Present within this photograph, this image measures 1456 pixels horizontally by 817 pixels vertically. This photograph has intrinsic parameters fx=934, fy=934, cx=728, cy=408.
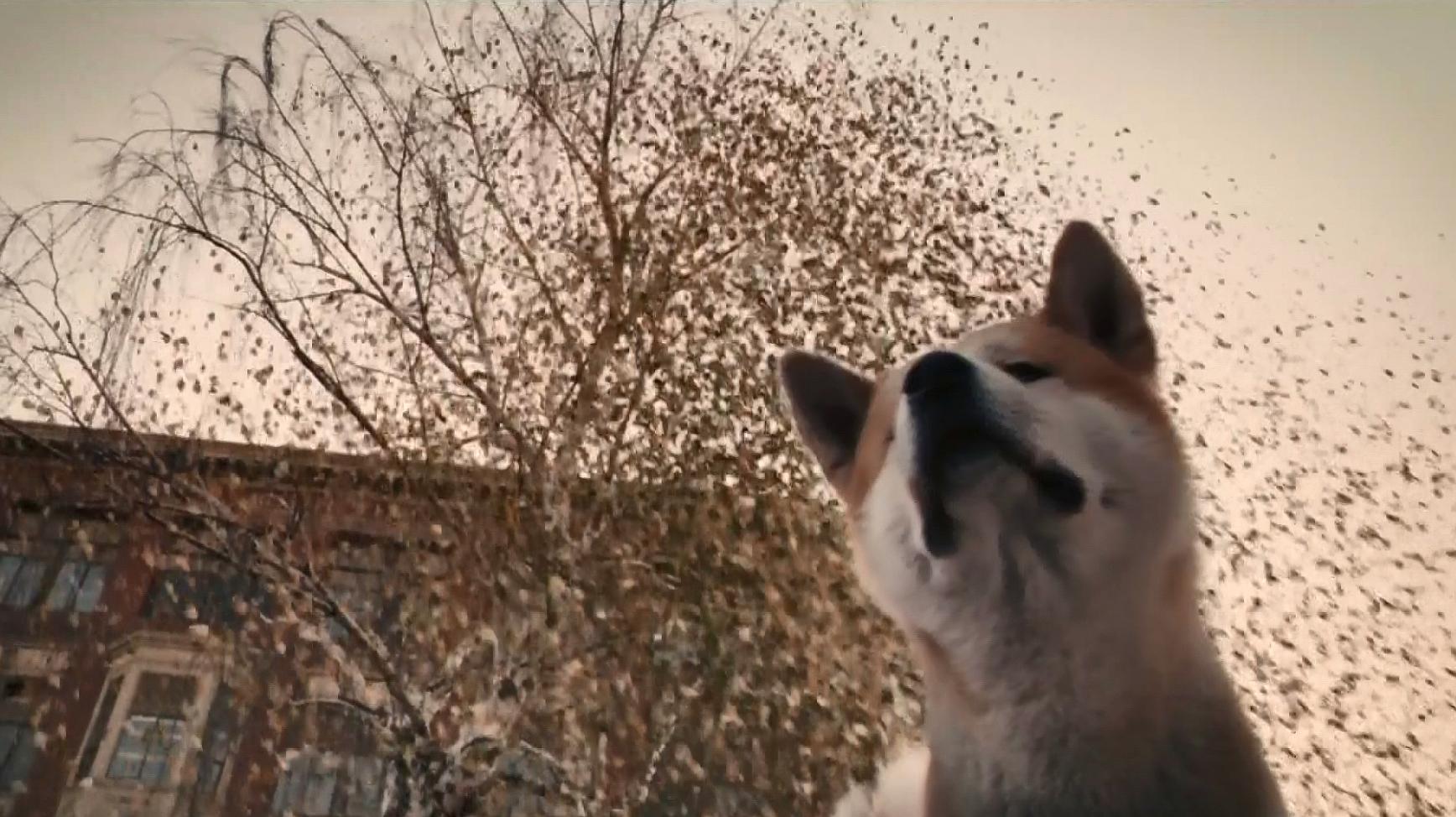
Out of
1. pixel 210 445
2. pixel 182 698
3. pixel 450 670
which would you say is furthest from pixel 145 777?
pixel 450 670

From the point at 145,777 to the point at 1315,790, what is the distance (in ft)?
8.76

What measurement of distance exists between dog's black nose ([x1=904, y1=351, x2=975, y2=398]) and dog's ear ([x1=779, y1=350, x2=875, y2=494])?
0.21 m

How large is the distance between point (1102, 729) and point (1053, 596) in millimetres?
98

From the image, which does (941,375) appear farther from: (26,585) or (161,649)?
(26,585)

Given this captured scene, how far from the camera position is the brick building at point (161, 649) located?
A: 2.26m

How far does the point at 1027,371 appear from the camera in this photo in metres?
0.78

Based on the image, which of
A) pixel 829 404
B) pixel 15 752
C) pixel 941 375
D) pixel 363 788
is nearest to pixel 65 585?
pixel 15 752

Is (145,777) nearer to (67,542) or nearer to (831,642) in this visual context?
(67,542)

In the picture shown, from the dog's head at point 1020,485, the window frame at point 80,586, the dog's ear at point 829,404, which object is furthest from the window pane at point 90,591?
the dog's head at point 1020,485

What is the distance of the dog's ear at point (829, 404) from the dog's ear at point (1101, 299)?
0.66 ft

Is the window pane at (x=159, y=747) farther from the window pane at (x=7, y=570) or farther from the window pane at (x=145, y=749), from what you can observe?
the window pane at (x=7, y=570)

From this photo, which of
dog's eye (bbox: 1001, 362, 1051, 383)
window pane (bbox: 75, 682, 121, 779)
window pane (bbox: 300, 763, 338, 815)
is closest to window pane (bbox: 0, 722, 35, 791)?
window pane (bbox: 75, 682, 121, 779)

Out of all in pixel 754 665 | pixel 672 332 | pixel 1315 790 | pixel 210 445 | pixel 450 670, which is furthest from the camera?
pixel 672 332

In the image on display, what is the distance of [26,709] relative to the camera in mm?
2381
